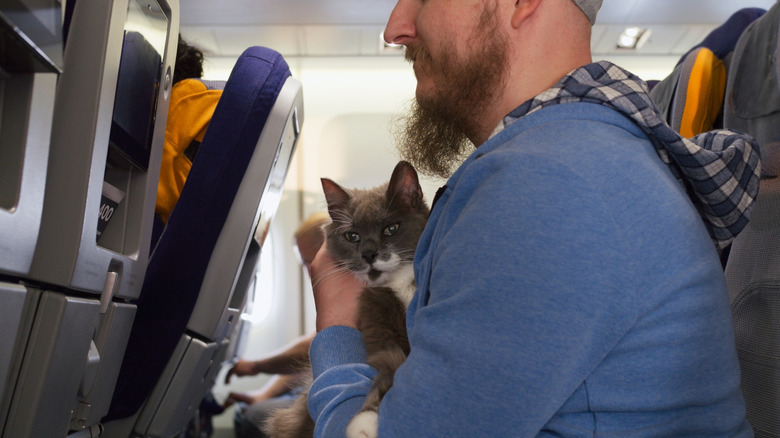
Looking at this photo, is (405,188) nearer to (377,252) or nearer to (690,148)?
(377,252)

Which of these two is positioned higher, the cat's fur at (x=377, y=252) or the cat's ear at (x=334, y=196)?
the cat's ear at (x=334, y=196)

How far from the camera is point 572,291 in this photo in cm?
75

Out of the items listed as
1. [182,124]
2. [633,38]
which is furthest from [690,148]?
[633,38]

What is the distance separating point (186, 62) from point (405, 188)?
2.90 feet

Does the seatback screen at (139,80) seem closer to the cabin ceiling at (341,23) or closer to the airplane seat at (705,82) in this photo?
the airplane seat at (705,82)

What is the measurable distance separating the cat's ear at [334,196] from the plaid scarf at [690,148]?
0.84 m

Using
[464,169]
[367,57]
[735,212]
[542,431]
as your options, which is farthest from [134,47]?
[367,57]

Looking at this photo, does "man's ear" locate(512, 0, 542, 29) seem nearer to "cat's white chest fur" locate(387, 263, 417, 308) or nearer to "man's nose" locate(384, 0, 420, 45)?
"man's nose" locate(384, 0, 420, 45)

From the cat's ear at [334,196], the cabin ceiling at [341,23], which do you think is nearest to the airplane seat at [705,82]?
the cat's ear at [334,196]

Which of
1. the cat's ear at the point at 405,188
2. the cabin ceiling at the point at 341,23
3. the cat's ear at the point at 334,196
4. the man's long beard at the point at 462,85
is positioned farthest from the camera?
the cabin ceiling at the point at 341,23

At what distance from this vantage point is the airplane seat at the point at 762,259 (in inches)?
47.2

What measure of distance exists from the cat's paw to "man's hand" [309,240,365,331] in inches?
16.6

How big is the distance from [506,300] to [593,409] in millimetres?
214

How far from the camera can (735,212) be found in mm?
1088
